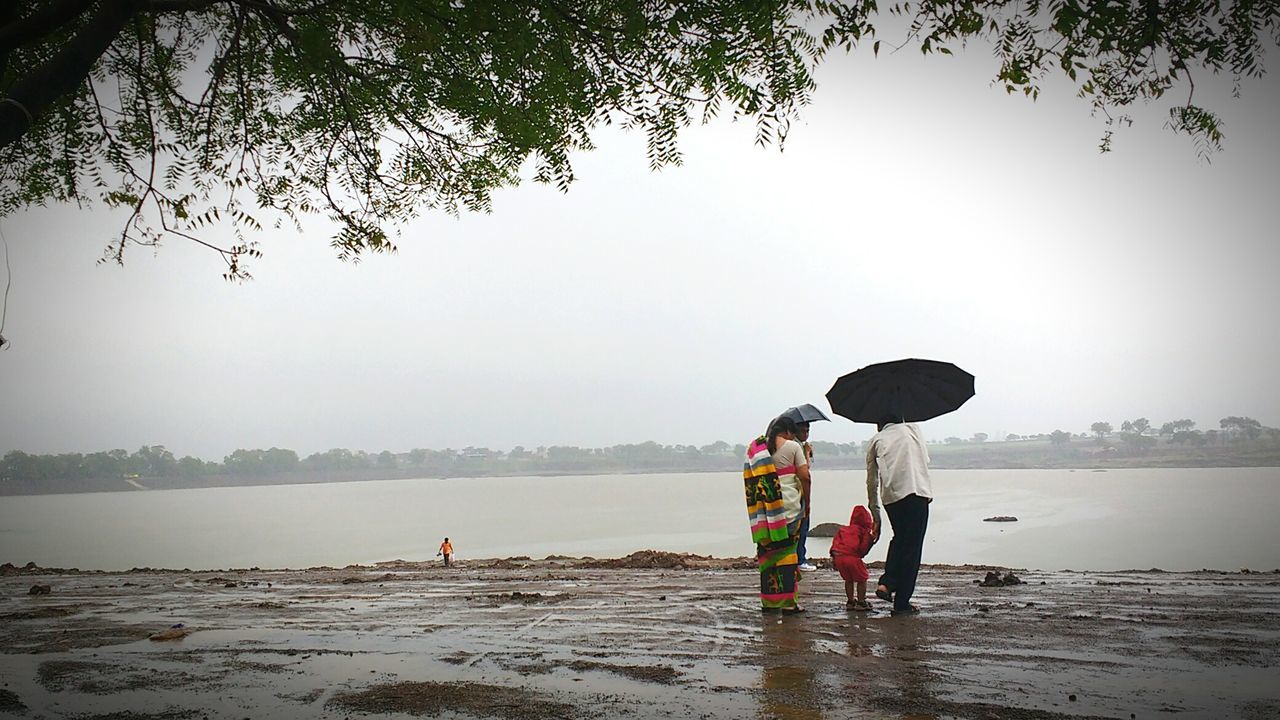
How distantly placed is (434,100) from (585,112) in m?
1.34

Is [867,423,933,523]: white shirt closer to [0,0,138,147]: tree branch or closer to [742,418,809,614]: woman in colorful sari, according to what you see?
[742,418,809,614]: woman in colorful sari

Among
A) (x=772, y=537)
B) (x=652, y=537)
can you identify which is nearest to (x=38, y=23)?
(x=772, y=537)

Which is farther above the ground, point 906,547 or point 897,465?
point 897,465

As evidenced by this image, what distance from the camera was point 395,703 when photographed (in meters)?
4.08

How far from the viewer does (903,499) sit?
662 centimetres

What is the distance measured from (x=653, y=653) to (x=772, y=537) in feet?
6.24

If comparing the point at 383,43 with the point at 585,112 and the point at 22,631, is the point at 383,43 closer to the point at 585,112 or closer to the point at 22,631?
the point at 585,112

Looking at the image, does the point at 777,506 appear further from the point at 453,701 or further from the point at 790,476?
the point at 453,701

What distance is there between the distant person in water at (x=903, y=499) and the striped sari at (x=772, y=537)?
758 mm

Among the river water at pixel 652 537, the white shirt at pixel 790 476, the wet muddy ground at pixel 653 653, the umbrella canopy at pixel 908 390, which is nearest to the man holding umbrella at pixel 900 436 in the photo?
the umbrella canopy at pixel 908 390

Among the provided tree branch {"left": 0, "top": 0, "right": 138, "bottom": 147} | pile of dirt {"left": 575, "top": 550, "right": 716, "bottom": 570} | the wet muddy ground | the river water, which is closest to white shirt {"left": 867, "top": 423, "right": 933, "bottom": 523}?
the wet muddy ground

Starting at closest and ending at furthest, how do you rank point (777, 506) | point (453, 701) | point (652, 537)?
point (453, 701)
point (777, 506)
point (652, 537)

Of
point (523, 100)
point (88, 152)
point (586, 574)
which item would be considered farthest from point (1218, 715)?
point (88, 152)

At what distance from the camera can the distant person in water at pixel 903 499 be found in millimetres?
6602
